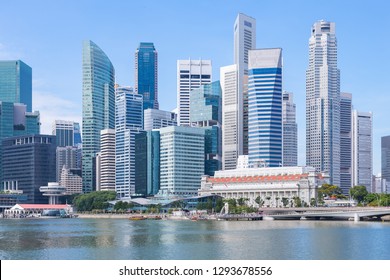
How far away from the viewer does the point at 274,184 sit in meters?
187

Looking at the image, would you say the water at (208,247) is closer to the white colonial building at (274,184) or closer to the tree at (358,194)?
the tree at (358,194)

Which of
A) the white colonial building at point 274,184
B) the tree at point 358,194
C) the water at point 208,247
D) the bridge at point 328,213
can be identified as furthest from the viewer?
the white colonial building at point 274,184

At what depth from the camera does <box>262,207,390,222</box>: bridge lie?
124m

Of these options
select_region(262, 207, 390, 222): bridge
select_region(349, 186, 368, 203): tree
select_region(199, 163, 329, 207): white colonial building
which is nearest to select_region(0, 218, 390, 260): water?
select_region(262, 207, 390, 222): bridge

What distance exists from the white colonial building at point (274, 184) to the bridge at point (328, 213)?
23.3m

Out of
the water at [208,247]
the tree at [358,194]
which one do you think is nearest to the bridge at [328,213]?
the tree at [358,194]

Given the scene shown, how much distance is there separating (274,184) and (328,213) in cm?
5579

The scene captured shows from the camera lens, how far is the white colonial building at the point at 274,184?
179m

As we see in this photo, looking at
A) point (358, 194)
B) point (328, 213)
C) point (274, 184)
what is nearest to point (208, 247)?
point (328, 213)

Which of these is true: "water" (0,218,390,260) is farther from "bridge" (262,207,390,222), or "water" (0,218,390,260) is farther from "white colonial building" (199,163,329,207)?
"white colonial building" (199,163,329,207)
